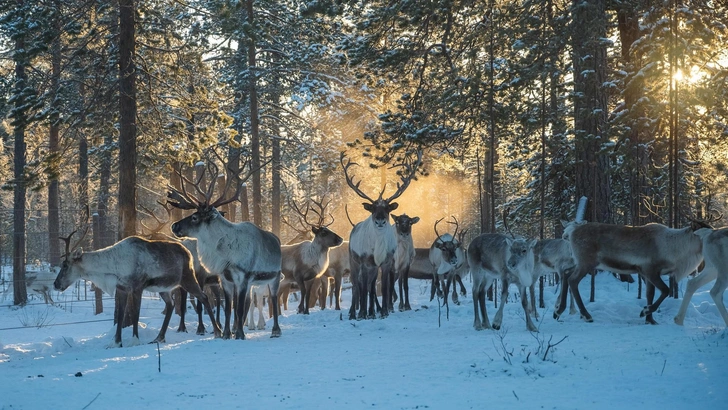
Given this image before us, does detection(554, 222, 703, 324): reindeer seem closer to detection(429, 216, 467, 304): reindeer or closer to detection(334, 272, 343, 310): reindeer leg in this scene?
detection(429, 216, 467, 304): reindeer

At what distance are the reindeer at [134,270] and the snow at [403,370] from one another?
2.73 ft

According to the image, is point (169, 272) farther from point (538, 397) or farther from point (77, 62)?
point (538, 397)

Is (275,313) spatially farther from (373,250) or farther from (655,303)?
(655,303)

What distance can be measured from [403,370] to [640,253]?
210 inches

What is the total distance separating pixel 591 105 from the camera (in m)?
15.4

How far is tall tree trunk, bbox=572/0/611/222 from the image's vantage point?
14258 mm

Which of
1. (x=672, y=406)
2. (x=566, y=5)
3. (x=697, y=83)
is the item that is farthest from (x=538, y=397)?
(x=566, y=5)

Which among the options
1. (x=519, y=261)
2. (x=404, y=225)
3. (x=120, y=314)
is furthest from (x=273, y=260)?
(x=404, y=225)

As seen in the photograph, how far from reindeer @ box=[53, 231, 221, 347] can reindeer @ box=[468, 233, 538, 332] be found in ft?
14.0

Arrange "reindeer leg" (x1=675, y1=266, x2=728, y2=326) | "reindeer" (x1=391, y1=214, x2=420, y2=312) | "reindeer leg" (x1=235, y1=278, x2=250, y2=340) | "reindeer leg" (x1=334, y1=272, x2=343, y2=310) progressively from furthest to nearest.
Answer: "reindeer leg" (x1=334, y1=272, x2=343, y2=310)
"reindeer" (x1=391, y1=214, x2=420, y2=312)
"reindeer leg" (x1=235, y1=278, x2=250, y2=340)
"reindeer leg" (x1=675, y1=266, x2=728, y2=326)

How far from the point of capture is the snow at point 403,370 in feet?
17.3

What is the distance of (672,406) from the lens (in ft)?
15.6

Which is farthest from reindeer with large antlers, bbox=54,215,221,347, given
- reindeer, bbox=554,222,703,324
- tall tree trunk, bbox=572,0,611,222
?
tall tree trunk, bbox=572,0,611,222

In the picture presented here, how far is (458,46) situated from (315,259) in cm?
752
